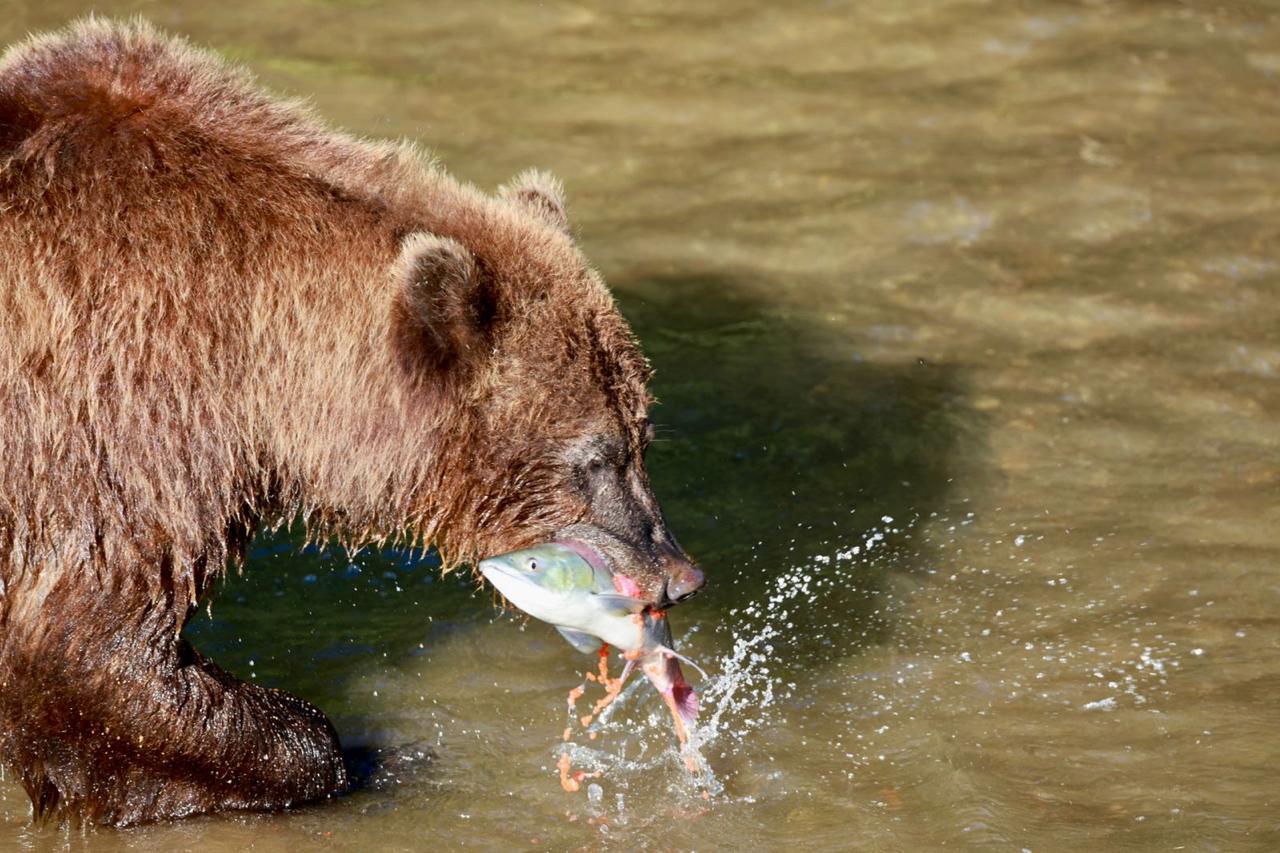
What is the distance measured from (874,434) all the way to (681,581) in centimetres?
305

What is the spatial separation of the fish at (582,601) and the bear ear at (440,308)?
66 centimetres

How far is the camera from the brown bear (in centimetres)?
536

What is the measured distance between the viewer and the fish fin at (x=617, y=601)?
573 cm

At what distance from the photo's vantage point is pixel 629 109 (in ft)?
37.1

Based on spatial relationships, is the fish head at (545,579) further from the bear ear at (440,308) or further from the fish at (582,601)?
the bear ear at (440,308)

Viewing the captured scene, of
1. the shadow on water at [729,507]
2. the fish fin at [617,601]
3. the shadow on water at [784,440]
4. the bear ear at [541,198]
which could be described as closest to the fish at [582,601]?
the fish fin at [617,601]

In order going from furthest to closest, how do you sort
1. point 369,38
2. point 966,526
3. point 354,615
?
point 369,38, point 966,526, point 354,615

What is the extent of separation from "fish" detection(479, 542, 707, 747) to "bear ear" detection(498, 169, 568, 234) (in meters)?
1.18

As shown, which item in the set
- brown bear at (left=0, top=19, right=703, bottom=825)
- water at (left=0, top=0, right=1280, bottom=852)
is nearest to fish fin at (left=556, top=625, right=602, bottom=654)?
brown bear at (left=0, top=19, right=703, bottom=825)

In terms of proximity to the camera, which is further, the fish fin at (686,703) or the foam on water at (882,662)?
the foam on water at (882,662)

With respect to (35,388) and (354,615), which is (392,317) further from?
(354,615)

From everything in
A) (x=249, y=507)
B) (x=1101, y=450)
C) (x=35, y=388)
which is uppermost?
(x=35, y=388)

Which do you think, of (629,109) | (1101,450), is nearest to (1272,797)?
(1101,450)

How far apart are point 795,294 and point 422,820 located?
447 cm
